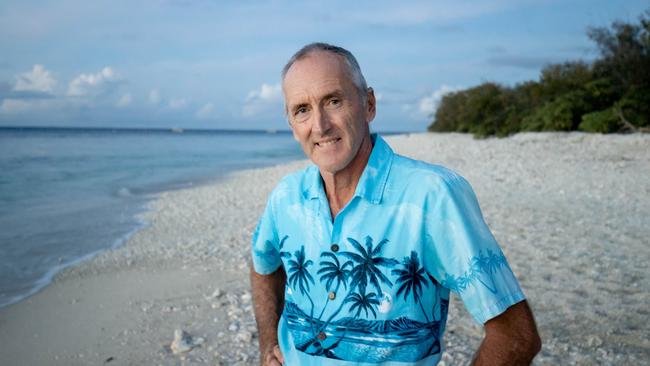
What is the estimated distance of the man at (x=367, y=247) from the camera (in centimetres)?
171

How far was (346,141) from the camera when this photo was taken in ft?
6.69

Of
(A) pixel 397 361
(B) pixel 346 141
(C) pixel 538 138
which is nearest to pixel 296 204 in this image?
(B) pixel 346 141

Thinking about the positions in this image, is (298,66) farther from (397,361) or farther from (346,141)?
(397,361)

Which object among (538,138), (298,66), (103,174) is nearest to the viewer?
(298,66)

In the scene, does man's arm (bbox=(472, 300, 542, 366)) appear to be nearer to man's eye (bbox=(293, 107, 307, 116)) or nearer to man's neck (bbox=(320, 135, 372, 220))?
man's neck (bbox=(320, 135, 372, 220))

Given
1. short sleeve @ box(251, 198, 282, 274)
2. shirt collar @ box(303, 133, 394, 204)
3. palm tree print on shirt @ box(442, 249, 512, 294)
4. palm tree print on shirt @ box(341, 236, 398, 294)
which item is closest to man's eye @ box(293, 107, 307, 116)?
shirt collar @ box(303, 133, 394, 204)

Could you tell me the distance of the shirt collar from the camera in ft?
6.25

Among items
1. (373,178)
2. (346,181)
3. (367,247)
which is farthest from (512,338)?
(346,181)

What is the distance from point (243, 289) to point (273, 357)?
3.32 metres

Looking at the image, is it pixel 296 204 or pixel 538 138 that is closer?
pixel 296 204

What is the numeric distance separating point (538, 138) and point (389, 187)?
19.4 metres

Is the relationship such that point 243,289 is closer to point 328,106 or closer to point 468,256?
point 328,106

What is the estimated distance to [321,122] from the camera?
2.03 meters

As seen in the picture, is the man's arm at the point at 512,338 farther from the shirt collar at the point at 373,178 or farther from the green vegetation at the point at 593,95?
the green vegetation at the point at 593,95
